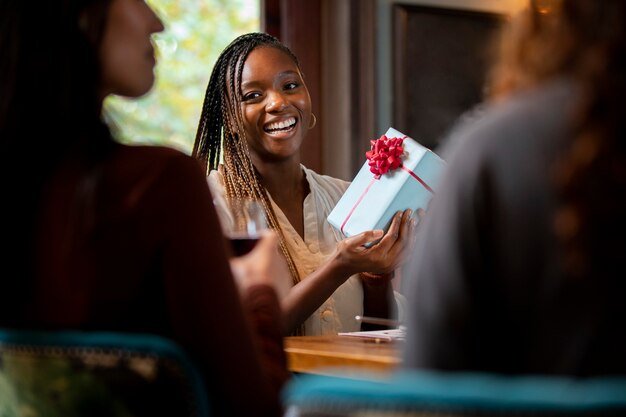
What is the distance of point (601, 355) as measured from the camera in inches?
36.4

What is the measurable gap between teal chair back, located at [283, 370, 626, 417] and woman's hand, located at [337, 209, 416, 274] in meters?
1.74

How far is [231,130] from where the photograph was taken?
309 cm

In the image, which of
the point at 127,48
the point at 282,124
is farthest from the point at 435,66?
the point at 127,48

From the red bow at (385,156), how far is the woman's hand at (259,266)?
3.87ft

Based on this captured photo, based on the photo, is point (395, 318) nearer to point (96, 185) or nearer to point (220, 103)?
point (220, 103)

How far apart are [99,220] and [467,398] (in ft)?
1.97

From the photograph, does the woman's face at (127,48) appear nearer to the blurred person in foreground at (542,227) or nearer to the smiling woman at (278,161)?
the blurred person in foreground at (542,227)

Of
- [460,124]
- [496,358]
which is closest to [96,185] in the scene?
[496,358]

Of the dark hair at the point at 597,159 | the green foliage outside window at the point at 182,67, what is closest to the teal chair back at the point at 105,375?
the dark hair at the point at 597,159

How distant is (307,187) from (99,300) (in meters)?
2.00

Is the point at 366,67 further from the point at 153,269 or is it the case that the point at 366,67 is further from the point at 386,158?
the point at 153,269

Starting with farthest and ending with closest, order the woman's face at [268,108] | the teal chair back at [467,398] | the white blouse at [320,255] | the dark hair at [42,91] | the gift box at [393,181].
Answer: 1. the woman's face at [268,108]
2. the white blouse at [320,255]
3. the gift box at [393,181]
4. the dark hair at [42,91]
5. the teal chair back at [467,398]

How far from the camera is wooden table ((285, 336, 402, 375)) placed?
1769 millimetres

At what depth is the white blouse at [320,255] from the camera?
2928 millimetres
